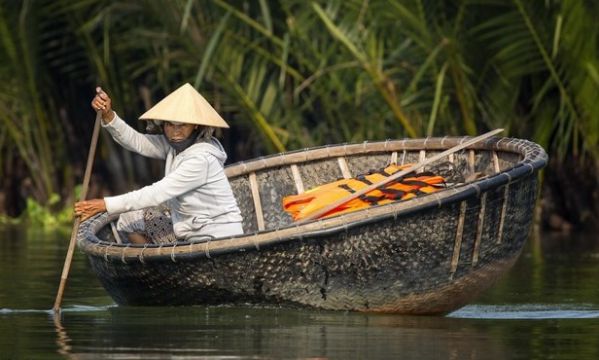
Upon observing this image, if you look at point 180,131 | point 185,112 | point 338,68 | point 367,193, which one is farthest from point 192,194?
point 338,68

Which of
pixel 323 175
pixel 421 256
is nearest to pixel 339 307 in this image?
pixel 421 256

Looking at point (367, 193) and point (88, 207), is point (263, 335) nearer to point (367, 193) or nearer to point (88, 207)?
point (88, 207)

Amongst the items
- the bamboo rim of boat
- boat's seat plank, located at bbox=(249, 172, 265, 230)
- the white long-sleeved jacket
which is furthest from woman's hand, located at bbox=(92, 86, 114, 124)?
boat's seat plank, located at bbox=(249, 172, 265, 230)

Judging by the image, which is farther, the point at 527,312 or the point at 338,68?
the point at 338,68

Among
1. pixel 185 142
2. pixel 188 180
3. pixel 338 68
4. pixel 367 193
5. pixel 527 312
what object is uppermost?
pixel 338 68

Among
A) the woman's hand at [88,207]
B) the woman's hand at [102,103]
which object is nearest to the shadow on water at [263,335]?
the woman's hand at [88,207]

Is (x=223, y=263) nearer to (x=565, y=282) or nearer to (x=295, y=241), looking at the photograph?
(x=295, y=241)

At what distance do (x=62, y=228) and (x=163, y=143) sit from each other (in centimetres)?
715

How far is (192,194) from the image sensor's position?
8852 millimetres

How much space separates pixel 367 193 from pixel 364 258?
796 mm

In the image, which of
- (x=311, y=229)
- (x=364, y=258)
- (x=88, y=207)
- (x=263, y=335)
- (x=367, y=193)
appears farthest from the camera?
(x=367, y=193)

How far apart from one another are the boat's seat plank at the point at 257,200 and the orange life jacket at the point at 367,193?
989 millimetres

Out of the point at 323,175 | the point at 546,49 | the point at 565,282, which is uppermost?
the point at 546,49

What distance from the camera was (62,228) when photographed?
16.3 metres
